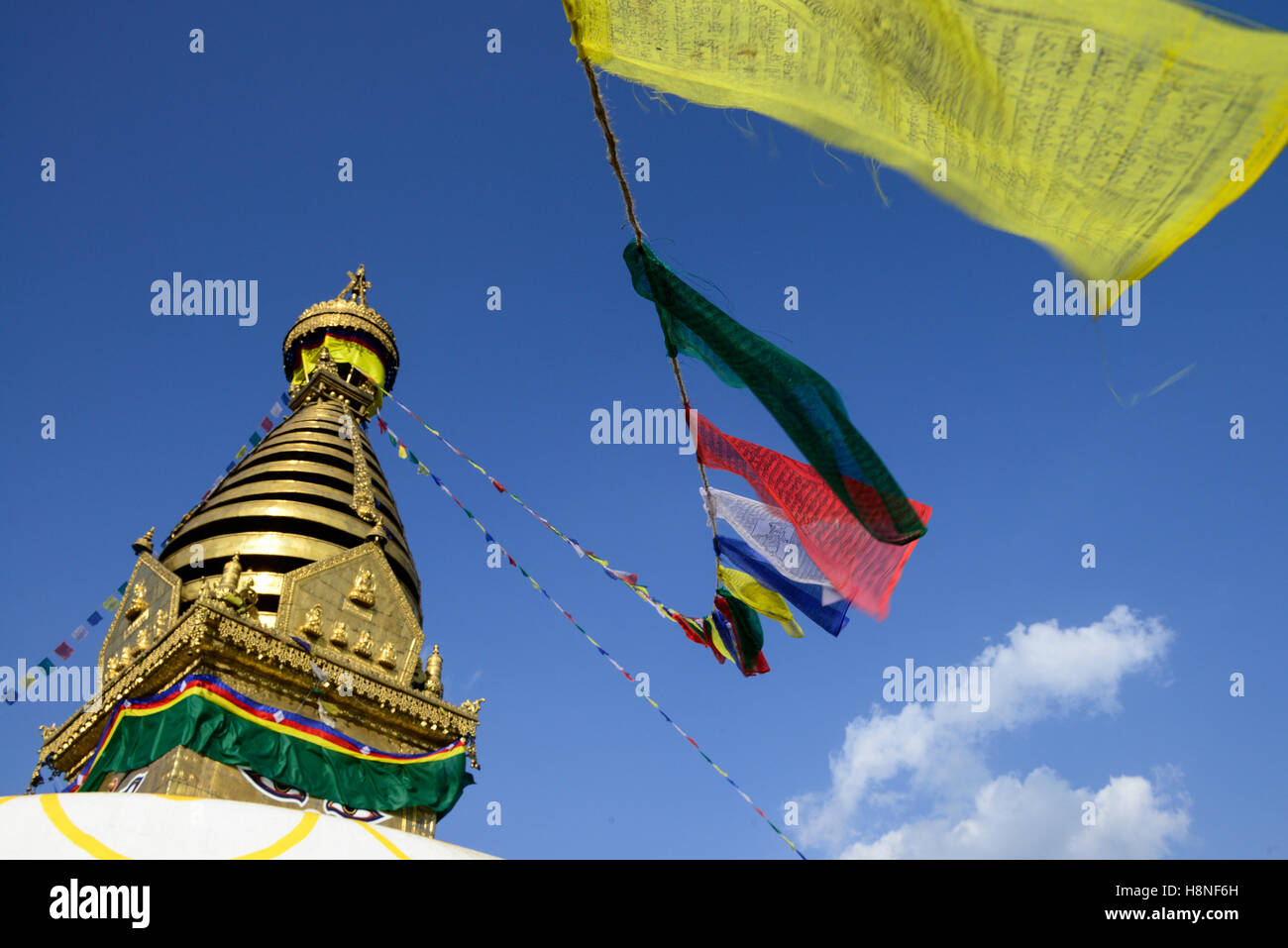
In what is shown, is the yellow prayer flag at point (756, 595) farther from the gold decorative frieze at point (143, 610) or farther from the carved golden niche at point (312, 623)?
the gold decorative frieze at point (143, 610)

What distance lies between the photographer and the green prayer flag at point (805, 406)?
284 inches

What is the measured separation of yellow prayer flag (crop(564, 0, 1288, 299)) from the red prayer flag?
14.0 ft

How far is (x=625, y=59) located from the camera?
17.7 ft

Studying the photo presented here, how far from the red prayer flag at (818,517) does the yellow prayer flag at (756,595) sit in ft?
3.51

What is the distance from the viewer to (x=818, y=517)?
911cm

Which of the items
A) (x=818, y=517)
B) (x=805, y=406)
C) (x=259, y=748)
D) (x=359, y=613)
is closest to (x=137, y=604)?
(x=359, y=613)

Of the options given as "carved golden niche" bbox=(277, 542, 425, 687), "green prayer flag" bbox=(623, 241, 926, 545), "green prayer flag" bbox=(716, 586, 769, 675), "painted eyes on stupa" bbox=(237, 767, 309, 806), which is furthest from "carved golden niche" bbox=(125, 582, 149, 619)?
"green prayer flag" bbox=(623, 241, 926, 545)

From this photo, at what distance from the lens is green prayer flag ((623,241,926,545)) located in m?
7.22

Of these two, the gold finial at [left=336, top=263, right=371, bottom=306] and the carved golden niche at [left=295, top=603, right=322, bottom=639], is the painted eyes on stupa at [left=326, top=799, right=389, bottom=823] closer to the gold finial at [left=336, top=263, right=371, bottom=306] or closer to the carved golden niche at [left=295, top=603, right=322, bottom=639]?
the carved golden niche at [left=295, top=603, right=322, bottom=639]

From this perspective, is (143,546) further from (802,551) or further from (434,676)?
(802,551)

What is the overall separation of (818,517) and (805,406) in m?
2.13

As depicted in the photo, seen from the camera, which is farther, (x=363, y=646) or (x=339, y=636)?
(x=363, y=646)
